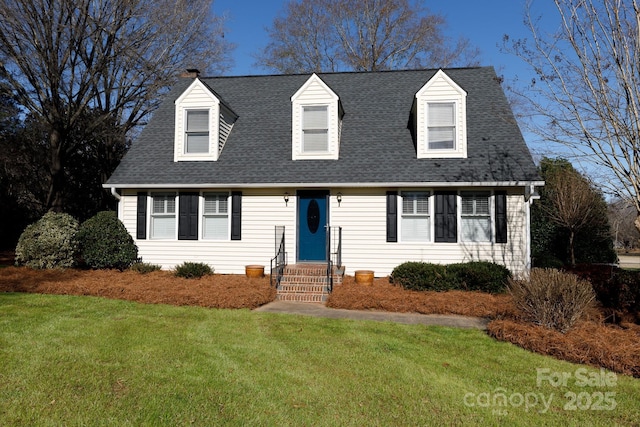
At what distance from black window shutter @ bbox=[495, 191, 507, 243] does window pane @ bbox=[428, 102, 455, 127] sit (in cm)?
267

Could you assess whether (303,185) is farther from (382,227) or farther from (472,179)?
(472,179)

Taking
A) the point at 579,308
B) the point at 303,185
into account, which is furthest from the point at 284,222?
the point at 579,308

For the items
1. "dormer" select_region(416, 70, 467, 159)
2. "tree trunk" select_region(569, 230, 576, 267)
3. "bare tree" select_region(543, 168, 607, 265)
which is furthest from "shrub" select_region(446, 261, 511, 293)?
"tree trunk" select_region(569, 230, 576, 267)

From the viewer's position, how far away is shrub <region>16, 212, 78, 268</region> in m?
11.9

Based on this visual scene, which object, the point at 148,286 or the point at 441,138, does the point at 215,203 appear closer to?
the point at 148,286

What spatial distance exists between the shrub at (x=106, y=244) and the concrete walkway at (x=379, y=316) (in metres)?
5.73

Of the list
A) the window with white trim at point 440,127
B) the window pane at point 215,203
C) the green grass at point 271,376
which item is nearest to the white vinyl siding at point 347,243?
the window pane at point 215,203

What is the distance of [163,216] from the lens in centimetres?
1273

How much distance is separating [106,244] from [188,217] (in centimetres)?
245

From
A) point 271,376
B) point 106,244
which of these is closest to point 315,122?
point 106,244

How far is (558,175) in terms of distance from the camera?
1558 cm

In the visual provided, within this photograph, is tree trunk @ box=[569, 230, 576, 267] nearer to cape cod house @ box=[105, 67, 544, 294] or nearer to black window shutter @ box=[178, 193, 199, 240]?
cape cod house @ box=[105, 67, 544, 294]

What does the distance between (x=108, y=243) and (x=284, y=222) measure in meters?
5.22

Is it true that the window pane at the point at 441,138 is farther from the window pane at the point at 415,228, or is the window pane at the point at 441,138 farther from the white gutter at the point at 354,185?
the window pane at the point at 415,228
